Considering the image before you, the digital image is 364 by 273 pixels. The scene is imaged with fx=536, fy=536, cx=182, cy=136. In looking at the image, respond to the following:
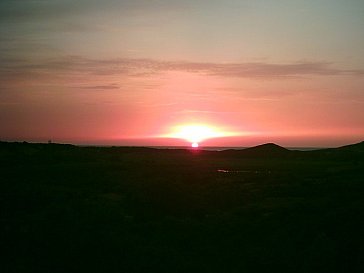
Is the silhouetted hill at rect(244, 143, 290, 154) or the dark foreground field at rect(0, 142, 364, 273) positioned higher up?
the silhouetted hill at rect(244, 143, 290, 154)

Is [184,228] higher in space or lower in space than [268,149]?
lower

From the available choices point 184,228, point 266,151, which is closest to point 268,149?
point 266,151

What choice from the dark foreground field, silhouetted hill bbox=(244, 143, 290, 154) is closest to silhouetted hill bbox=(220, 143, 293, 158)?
silhouetted hill bbox=(244, 143, 290, 154)

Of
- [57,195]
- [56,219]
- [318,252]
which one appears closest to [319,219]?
[318,252]

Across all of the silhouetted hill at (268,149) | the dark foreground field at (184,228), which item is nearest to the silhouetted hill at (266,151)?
the silhouetted hill at (268,149)

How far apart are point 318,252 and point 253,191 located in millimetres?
15156

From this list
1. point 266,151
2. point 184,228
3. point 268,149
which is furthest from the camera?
point 268,149

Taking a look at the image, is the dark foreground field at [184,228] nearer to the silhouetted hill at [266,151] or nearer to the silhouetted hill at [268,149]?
the silhouetted hill at [266,151]

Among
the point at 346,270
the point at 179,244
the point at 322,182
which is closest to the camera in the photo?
the point at 346,270

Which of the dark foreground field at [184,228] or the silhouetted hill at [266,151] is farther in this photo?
the silhouetted hill at [266,151]

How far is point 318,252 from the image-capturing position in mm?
19047

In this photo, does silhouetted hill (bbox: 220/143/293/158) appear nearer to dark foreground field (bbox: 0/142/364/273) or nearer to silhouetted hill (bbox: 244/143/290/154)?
silhouetted hill (bbox: 244/143/290/154)

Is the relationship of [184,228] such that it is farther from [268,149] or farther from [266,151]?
[268,149]

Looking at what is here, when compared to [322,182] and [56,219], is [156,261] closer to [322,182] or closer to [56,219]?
[56,219]
